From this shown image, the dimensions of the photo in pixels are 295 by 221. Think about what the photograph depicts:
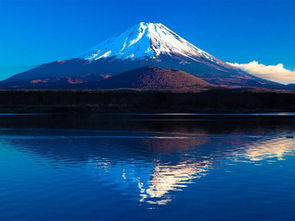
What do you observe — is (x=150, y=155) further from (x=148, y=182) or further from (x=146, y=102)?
(x=146, y=102)

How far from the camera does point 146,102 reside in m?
96.1

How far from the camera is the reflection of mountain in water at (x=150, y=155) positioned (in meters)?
14.6

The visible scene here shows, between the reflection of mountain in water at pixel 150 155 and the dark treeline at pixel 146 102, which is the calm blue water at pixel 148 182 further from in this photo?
the dark treeline at pixel 146 102

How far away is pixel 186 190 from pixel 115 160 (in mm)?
6959

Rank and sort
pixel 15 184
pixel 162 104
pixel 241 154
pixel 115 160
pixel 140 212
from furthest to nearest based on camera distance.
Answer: pixel 162 104, pixel 241 154, pixel 115 160, pixel 15 184, pixel 140 212

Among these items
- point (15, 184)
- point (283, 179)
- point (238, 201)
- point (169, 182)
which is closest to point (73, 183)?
point (15, 184)

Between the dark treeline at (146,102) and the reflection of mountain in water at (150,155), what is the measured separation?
→ 52835mm

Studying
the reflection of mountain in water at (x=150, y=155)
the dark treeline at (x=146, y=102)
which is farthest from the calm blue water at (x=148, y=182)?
the dark treeline at (x=146, y=102)

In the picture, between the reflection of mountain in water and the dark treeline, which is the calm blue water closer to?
the reflection of mountain in water

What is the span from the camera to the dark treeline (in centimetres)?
8556

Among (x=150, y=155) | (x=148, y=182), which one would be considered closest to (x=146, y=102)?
(x=150, y=155)

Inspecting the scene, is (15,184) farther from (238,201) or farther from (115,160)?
(238,201)

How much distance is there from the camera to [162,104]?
93.9 meters

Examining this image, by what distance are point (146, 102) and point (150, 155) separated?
74.4 metres
